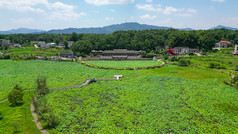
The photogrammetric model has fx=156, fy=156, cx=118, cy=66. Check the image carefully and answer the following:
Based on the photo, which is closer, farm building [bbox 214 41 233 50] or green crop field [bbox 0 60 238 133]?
green crop field [bbox 0 60 238 133]

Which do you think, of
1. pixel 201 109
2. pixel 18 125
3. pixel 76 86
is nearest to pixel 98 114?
pixel 18 125

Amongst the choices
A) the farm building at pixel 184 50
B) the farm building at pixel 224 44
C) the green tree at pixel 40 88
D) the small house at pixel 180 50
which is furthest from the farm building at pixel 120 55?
the farm building at pixel 224 44

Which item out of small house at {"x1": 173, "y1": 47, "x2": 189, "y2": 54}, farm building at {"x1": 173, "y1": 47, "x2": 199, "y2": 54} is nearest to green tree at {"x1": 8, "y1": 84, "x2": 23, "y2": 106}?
farm building at {"x1": 173, "y1": 47, "x2": 199, "y2": 54}

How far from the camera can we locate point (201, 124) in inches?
825

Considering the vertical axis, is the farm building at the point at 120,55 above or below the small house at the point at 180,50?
below

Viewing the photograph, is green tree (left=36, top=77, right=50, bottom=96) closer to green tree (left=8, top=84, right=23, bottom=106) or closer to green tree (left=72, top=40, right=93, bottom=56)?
green tree (left=8, top=84, right=23, bottom=106)

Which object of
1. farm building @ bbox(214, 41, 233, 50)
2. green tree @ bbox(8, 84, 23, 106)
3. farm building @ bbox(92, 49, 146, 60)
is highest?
farm building @ bbox(214, 41, 233, 50)

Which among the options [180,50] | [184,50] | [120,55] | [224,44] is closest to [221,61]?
[184,50]

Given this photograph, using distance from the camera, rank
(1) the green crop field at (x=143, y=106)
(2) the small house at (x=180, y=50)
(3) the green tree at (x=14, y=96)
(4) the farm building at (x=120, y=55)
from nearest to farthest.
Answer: (1) the green crop field at (x=143, y=106), (3) the green tree at (x=14, y=96), (4) the farm building at (x=120, y=55), (2) the small house at (x=180, y=50)

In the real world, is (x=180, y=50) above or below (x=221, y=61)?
above

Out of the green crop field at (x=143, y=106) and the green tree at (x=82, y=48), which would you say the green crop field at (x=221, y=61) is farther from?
the green tree at (x=82, y=48)

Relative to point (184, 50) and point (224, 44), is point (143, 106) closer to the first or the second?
point (184, 50)

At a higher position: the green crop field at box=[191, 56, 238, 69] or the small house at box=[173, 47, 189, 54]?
the small house at box=[173, 47, 189, 54]

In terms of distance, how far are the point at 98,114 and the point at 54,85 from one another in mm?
17732
